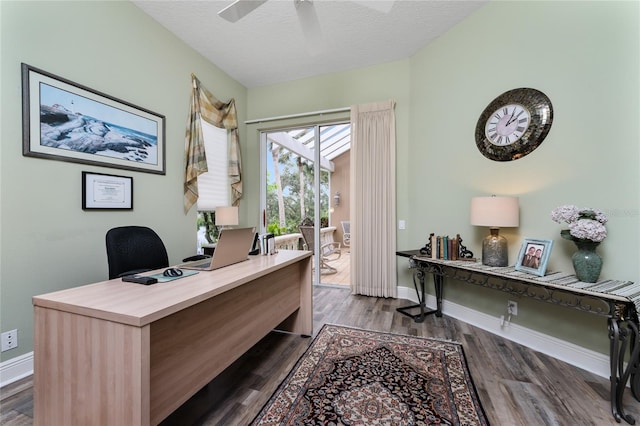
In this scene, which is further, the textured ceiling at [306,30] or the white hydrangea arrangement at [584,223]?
the textured ceiling at [306,30]

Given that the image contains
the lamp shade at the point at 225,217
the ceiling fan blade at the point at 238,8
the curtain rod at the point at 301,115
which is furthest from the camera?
the curtain rod at the point at 301,115

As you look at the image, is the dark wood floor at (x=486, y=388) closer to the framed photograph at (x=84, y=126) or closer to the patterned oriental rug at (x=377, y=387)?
the patterned oriental rug at (x=377, y=387)

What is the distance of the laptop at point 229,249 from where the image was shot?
170cm

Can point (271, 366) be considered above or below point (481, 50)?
below

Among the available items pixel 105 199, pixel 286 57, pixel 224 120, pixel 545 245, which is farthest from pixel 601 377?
pixel 224 120

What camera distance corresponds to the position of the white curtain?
352 centimetres

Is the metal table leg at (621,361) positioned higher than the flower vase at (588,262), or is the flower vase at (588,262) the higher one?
the flower vase at (588,262)

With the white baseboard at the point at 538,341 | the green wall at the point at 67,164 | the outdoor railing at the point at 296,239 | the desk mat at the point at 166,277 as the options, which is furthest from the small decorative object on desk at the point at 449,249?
the green wall at the point at 67,164

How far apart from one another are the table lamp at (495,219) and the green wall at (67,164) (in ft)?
10.1

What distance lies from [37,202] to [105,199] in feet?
1.44

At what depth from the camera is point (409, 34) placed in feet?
9.92

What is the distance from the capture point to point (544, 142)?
2199 mm

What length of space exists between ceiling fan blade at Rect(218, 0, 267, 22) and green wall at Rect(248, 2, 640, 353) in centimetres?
216

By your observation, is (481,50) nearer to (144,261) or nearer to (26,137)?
(144,261)
